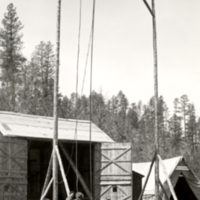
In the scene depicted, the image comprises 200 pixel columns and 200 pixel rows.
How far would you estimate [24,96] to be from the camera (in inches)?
2244

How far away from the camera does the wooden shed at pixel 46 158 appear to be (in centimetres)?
2088

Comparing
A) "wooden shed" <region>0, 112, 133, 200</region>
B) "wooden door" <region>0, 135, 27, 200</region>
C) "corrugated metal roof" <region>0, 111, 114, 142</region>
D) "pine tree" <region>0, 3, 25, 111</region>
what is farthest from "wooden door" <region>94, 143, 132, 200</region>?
"pine tree" <region>0, 3, 25, 111</region>

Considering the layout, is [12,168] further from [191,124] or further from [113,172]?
[191,124]

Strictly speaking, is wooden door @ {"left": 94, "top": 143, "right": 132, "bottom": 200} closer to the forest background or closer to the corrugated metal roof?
the corrugated metal roof

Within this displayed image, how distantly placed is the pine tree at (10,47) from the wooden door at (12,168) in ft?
119

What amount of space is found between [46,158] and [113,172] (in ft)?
17.0

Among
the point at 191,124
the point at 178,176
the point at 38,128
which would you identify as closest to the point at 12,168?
the point at 38,128

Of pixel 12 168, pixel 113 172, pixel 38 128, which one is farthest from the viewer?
pixel 113 172

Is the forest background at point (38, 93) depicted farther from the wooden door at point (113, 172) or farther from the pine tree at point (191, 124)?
the wooden door at point (113, 172)

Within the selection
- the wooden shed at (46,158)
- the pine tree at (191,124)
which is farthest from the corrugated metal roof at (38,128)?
the pine tree at (191,124)

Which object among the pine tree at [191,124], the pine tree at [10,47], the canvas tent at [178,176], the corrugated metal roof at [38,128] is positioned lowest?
the canvas tent at [178,176]

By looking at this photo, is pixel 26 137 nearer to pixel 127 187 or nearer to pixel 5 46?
pixel 127 187

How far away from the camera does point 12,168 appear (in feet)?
68.6

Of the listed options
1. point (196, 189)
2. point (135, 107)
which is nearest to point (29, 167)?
point (196, 189)
